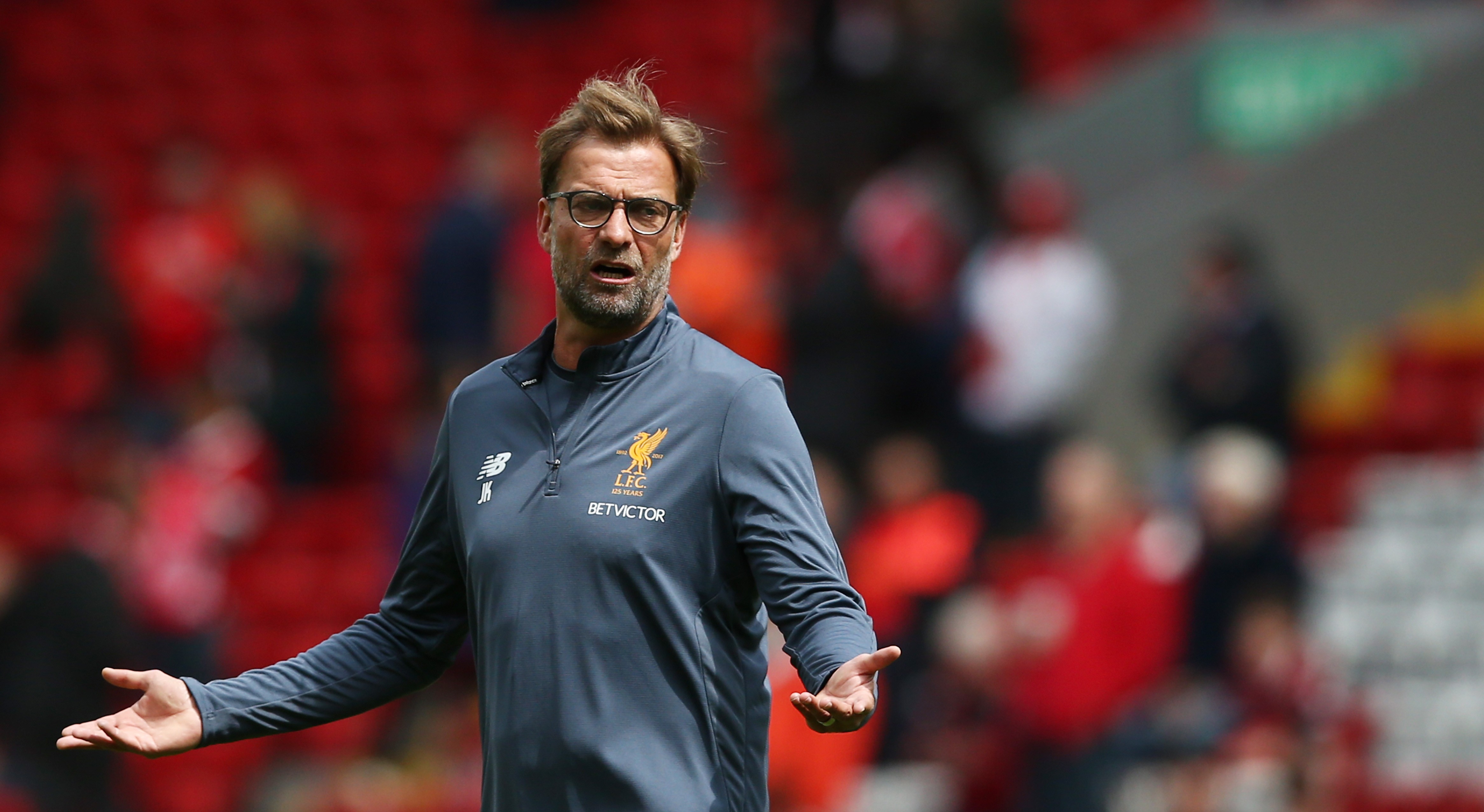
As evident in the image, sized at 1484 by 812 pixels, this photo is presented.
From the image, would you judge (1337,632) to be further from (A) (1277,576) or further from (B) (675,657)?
(B) (675,657)

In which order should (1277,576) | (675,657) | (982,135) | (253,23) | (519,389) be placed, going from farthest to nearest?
(253,23), (982,135), (1277,576), (519,389), (675,657)

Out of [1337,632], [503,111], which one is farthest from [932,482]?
[503,111]

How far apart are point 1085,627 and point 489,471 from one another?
15.8ft

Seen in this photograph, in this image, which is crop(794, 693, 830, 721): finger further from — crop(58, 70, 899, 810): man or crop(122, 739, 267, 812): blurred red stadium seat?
crop(122, 739, 267, 812): blurred red stadium seat

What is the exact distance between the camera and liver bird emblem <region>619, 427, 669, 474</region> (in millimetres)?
3305

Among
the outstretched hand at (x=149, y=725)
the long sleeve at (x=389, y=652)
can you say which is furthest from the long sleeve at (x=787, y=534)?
the outstretched hand at (x=149, y=725)

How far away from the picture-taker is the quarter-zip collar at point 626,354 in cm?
344

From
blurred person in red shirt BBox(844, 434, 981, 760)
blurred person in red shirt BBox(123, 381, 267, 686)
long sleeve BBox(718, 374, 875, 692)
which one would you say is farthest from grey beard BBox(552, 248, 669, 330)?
blurred person in red shirt BBox(123, 381, 267, 686)

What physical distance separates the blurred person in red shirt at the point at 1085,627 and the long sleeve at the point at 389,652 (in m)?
4.36

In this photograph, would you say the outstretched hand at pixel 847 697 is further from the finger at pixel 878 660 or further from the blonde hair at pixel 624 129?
the blonde hair at pixel 624 129

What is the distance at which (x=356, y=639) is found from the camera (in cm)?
361

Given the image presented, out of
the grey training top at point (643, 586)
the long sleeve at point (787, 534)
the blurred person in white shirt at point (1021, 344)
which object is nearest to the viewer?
the long sleeve at point (787, 534)

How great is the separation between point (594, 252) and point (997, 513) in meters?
5.95

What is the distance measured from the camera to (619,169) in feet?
11.0
